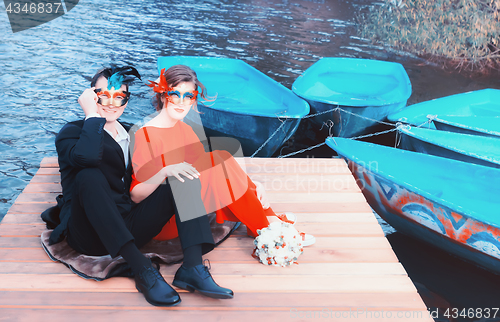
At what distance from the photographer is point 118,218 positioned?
213cm

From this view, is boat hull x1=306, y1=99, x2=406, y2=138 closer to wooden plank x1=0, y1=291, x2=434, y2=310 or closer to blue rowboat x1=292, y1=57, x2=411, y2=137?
blue rowboat x1=292, y1=57, x2=411, y2=137

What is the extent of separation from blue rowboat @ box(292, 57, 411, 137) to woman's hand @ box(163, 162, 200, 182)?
3.88 metres

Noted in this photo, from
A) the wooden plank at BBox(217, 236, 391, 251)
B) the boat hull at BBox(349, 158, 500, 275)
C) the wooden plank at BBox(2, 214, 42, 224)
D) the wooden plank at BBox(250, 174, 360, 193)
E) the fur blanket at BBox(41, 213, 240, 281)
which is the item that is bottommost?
the boat hull at BBox(349, 158, 500, 275)

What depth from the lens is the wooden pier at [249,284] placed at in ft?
7.21

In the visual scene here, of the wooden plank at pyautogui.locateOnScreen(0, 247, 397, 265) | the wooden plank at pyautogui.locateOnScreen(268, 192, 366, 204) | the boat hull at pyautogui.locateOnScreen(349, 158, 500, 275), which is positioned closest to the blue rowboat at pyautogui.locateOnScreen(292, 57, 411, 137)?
the boat hull at pyautogui.locateOnScreen(349, 158, 500, 275)

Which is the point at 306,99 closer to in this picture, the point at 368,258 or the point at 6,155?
the point at 368,258

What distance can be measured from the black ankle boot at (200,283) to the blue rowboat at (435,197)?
2.21m

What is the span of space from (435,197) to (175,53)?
8677 millimetres

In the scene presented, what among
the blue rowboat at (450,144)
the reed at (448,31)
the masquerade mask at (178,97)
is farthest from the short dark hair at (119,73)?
the reed at (448,31)

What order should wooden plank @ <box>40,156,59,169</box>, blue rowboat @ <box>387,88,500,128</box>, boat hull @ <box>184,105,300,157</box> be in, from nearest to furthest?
wooden plank @ <box>40,156,59,169</box>, boat hull @ <box>184,105,300,157</box>, blue rowboat @ <box>387,88,500,128</box>

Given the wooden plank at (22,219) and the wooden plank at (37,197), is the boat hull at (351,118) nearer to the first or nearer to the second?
the wooden plank at (37,197)

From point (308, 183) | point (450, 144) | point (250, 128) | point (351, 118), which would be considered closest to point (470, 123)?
point (450, 144)

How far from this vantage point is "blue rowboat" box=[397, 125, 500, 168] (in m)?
4.88

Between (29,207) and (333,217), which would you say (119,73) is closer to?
(29,207)
